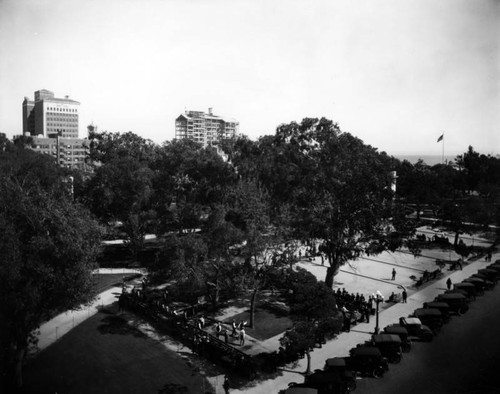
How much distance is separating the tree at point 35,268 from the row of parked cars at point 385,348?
11.1 metres

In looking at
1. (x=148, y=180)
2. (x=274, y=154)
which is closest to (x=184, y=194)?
(x=148, y=180)

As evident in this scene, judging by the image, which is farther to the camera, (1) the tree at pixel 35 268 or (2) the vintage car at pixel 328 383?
(2) the vintage car at pixel 328 383

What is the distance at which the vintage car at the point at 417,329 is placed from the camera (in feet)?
76.0

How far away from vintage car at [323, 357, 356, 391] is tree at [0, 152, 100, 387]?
12442mm

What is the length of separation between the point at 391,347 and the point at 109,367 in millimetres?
14878

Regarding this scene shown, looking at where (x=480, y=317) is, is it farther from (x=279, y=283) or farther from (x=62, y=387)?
(x=62, y=387)

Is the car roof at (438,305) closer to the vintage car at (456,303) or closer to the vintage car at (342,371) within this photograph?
the vintage car at (456,303)

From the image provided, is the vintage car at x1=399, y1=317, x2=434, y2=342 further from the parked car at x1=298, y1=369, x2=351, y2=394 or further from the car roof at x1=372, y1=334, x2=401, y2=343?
the parked car at x1=298, y1=369, x2=351, y2=394

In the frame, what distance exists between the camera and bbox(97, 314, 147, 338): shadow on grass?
24281 mm

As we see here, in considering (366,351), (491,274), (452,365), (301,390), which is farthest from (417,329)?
(491,274)

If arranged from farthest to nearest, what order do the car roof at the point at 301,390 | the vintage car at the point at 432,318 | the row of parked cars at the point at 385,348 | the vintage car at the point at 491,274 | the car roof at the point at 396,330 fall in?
1. the vintage car at the point at 491,274
2. the vintage car at the point at 432,318
3. the car roof at the point at 396,330
4. the row of parked cars at the point at 385,348
5. the car roof at the point at 301,390

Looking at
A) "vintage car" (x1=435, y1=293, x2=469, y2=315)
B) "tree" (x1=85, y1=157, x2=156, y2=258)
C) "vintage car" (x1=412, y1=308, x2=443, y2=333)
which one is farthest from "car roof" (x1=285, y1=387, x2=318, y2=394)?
"tree" (x1=85, y1=157, x2=156, y2=258)

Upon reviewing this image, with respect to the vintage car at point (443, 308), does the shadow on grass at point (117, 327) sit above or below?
below

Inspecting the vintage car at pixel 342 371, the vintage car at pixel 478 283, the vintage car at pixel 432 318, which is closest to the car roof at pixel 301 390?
the vintage car at pixel 342 371
